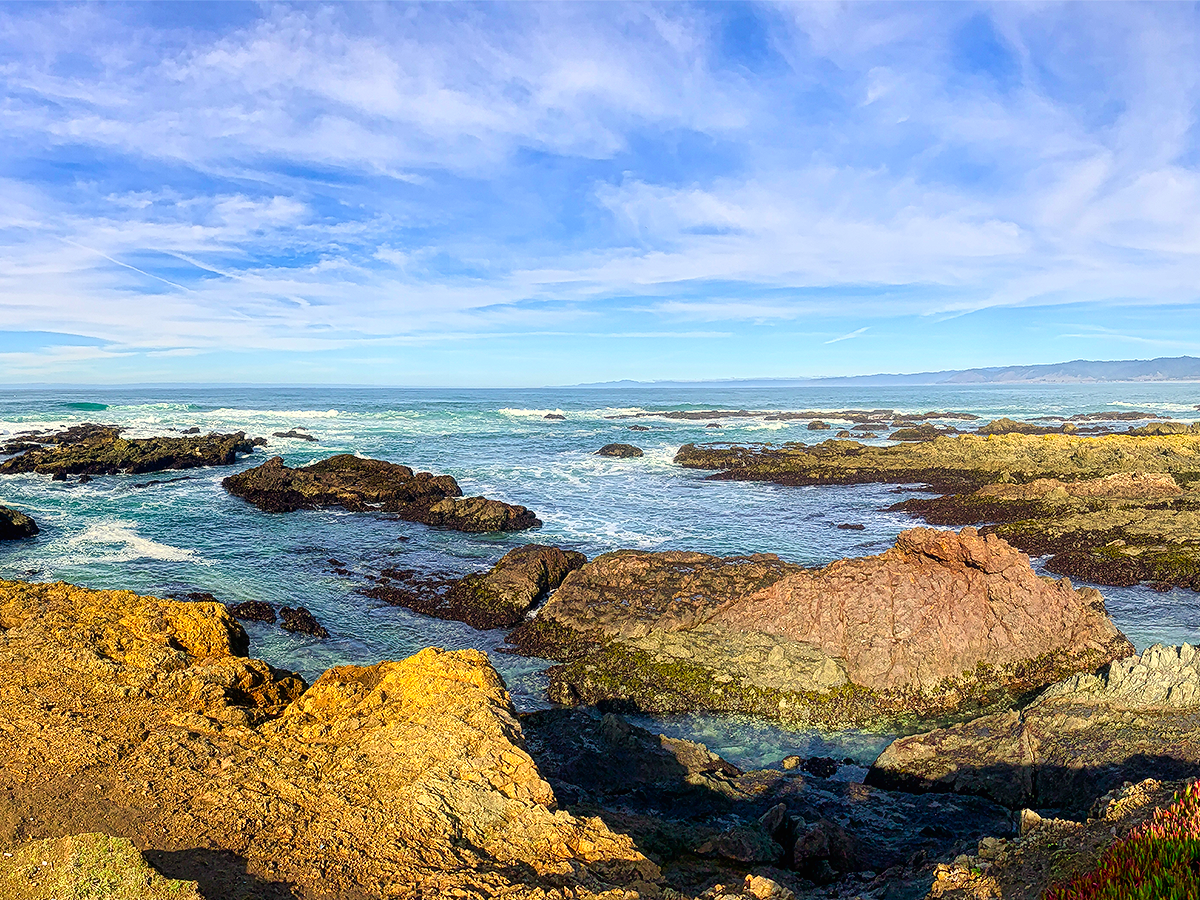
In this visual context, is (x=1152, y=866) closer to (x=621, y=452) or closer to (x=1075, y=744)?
(x=1075, y=744)

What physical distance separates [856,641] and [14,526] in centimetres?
2931

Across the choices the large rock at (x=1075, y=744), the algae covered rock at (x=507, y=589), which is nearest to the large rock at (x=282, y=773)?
the large rock at (x=1075, y=744)

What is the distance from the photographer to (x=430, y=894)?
5102 millimetres

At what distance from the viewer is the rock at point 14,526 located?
2506cm

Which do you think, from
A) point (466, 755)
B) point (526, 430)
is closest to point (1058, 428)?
point (526, 430)

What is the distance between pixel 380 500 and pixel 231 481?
961cm

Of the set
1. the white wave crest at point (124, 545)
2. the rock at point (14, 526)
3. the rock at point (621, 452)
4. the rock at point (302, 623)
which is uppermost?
the rock at point (621, 452)

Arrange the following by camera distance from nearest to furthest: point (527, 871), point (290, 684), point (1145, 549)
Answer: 1. point (527, 871)
2. point (290, 684)
3. point (1145, 549)

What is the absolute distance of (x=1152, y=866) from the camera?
4.57m

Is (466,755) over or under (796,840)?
over

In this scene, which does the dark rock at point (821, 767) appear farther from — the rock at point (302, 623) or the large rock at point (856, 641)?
the rock at point (302, 623)

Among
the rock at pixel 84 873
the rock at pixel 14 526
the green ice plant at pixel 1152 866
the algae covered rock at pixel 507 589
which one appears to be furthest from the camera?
the rock at pixel 14 526

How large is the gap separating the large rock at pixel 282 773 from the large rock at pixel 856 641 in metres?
6.21

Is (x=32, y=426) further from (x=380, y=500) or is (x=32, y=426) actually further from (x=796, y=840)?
(x=796, y=840)
